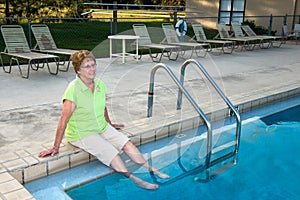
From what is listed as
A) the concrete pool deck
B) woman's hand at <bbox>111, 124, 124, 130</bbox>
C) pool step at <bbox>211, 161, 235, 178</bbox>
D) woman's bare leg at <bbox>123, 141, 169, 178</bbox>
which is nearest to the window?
the concrete pool deck

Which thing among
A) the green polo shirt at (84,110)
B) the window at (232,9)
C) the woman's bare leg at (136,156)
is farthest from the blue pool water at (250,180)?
the window at (232,9)

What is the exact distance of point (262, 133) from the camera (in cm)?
463

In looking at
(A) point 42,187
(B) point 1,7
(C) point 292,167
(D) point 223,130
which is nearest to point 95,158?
(A) point 42,187

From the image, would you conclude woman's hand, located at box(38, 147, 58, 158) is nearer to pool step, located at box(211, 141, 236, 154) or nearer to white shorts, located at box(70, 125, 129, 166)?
white shorts, located at box(70, 125, 129, 166)

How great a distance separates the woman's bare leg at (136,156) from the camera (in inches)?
127

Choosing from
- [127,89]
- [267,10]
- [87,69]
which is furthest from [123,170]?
[267,10]

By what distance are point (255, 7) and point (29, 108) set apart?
44.9ft

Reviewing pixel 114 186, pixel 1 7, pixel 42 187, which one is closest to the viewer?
pixel 42 187

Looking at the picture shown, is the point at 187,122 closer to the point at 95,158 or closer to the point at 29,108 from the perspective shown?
the point at 95,158

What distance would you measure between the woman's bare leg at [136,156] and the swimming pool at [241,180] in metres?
0.12

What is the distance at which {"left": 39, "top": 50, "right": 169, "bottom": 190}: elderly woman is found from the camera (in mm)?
2924

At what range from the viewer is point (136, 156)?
3.30 meters

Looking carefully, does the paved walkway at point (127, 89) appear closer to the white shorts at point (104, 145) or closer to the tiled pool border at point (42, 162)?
the tiled pool border at point (42, 162)

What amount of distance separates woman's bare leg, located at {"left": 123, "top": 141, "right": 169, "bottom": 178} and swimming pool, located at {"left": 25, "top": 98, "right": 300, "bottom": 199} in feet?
0.40
